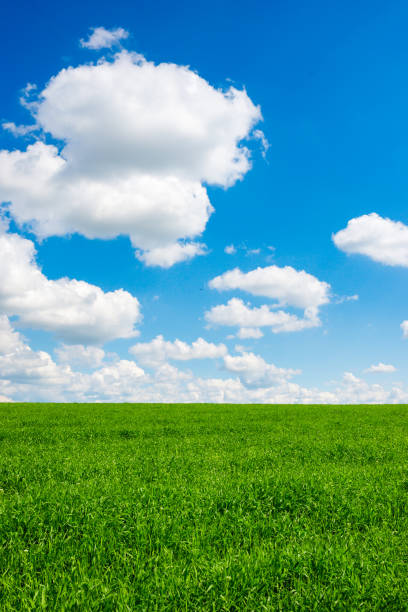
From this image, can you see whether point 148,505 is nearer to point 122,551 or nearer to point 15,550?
point 122,551

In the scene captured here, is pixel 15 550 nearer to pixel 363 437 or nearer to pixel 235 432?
pixel 235 432

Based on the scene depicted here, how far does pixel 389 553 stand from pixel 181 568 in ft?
10.1

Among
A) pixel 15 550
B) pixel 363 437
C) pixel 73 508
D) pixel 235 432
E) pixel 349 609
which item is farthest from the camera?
pixel 235 432

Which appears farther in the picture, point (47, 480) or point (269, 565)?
point (47, 480)

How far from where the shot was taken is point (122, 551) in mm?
5945

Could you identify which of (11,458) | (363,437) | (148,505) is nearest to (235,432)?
(363,437)

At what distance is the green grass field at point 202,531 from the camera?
4.98m

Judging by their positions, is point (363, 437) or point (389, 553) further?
point (363, 437)

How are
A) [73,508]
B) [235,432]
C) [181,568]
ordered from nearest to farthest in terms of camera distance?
[181,568], [73,508], [235,432]

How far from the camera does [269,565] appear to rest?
5535 mm

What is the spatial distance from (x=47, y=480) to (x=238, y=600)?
5.94 m

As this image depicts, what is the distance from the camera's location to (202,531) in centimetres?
648

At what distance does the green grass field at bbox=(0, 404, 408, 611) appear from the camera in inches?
196

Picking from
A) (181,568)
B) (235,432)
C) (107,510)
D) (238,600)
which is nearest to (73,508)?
(107,510)
